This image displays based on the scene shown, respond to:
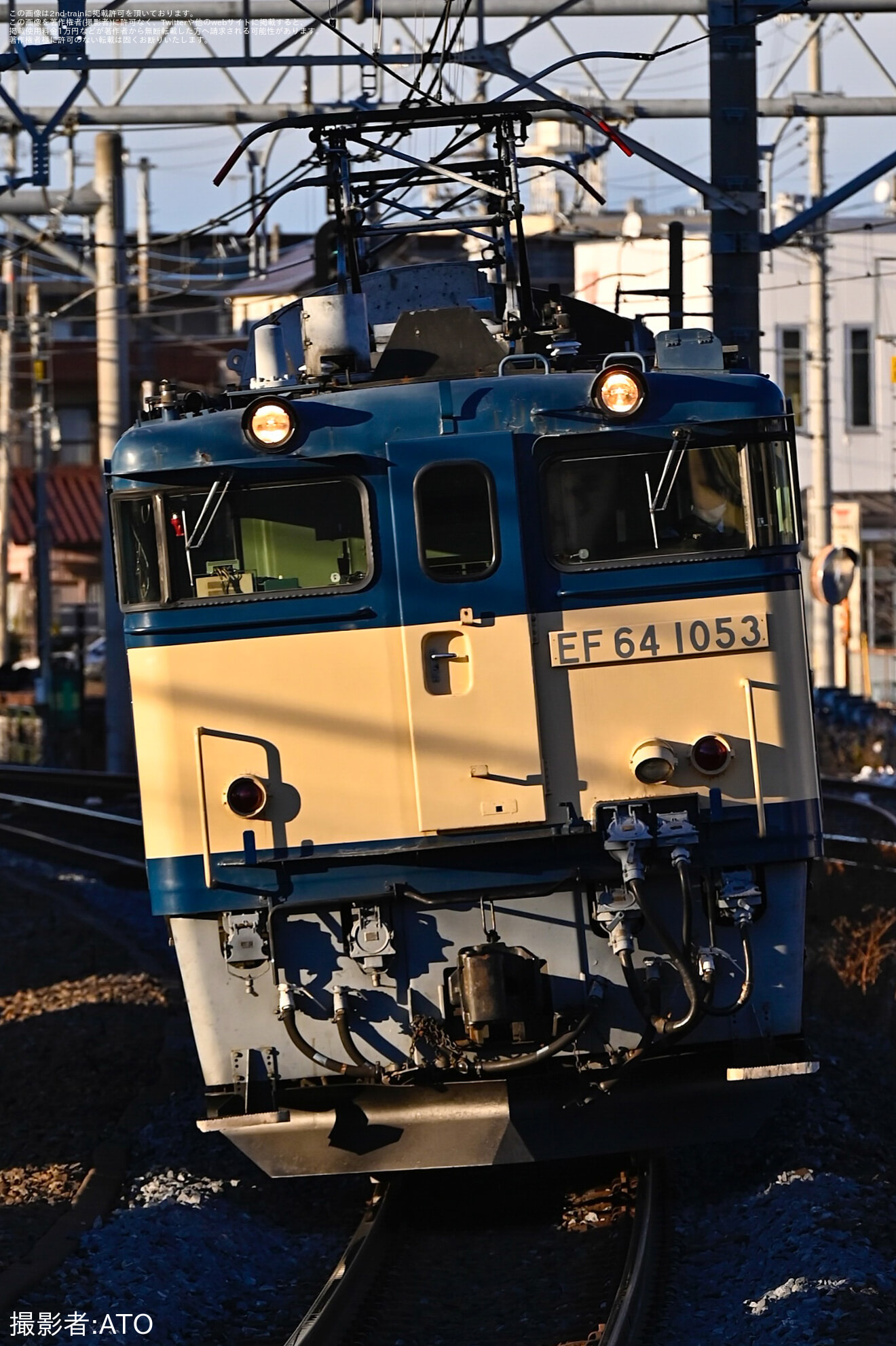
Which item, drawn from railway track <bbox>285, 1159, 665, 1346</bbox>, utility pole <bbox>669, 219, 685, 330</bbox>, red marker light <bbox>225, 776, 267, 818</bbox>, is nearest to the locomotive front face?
red marker light <bbox>225, 776, 267, 818</bbox>

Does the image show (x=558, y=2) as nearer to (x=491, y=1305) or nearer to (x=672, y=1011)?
(x=672, y=1011)

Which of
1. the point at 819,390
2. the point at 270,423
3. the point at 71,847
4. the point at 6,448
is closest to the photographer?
the point at 270,423

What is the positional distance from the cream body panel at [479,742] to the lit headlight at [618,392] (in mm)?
987

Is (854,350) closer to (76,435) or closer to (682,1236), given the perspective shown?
(76,435)

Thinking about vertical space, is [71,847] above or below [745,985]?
below

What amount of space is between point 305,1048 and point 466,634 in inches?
67.4

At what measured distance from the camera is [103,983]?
38.4 feet

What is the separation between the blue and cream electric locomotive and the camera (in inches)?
269

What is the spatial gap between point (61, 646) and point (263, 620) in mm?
36513

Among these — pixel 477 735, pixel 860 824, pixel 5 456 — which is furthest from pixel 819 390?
pixel 477 735

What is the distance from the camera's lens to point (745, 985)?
691cm

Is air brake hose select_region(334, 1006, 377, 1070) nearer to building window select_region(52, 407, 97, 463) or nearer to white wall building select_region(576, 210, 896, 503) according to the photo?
white wall building select_region(576, 210, 896, 503)

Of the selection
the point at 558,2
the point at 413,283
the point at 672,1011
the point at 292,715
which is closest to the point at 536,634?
the point at 292,715

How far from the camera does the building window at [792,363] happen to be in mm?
36750
